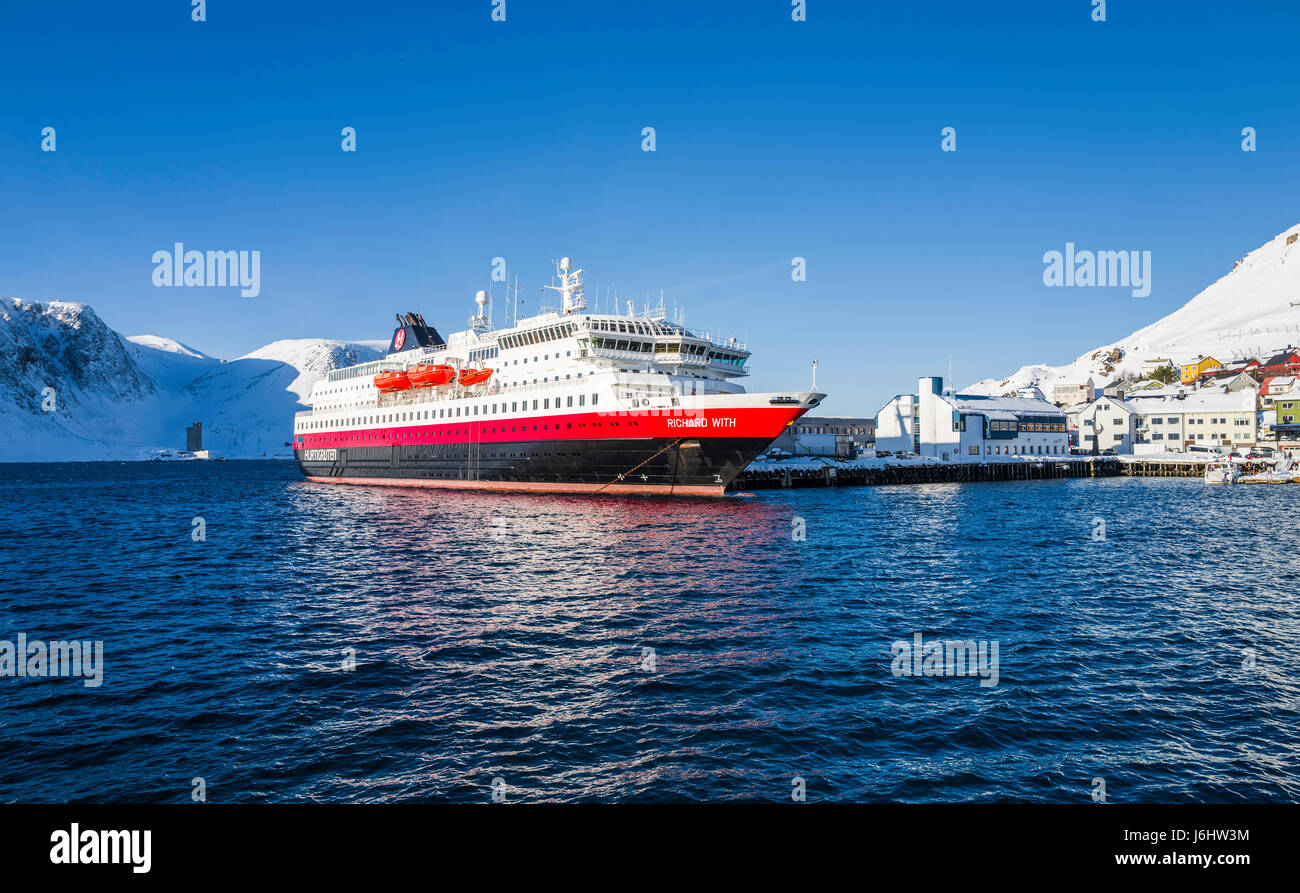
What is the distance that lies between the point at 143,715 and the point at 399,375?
63.5 m

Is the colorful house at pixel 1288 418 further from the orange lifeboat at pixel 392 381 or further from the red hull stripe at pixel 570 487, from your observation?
the orange lifeboat at pixel 392 381

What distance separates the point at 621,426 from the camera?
161 feet

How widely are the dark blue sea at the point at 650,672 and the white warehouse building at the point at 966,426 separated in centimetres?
→ 6890

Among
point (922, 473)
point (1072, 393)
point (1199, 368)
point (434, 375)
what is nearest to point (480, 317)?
point (434, 375)

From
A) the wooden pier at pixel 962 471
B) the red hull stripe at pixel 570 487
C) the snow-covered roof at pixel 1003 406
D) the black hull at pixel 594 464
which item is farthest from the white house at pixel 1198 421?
the red hull stripe at pixel 570 487

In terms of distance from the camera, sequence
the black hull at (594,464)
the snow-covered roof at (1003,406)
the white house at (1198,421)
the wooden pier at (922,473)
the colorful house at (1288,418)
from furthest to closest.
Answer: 1. the white house at (1198,421)
2. the colorful house at (1288,418)
3. the snow-covered roof at (1003,406)
4. the wooden pier at (922,473)
5. the black hull at (594,464)

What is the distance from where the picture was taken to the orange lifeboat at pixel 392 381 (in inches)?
2894

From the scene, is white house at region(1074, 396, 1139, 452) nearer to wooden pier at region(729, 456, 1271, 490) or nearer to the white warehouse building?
the white warehouse building

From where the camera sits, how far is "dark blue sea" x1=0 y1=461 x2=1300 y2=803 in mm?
10812

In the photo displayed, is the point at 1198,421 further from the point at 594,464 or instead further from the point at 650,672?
the point at 650,672

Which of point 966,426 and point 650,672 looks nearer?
point 650,672

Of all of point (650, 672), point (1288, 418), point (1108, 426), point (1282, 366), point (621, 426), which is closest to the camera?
point (650, 672)

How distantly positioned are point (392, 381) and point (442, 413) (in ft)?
35.7

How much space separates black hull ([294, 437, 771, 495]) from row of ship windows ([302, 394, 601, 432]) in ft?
8.98
